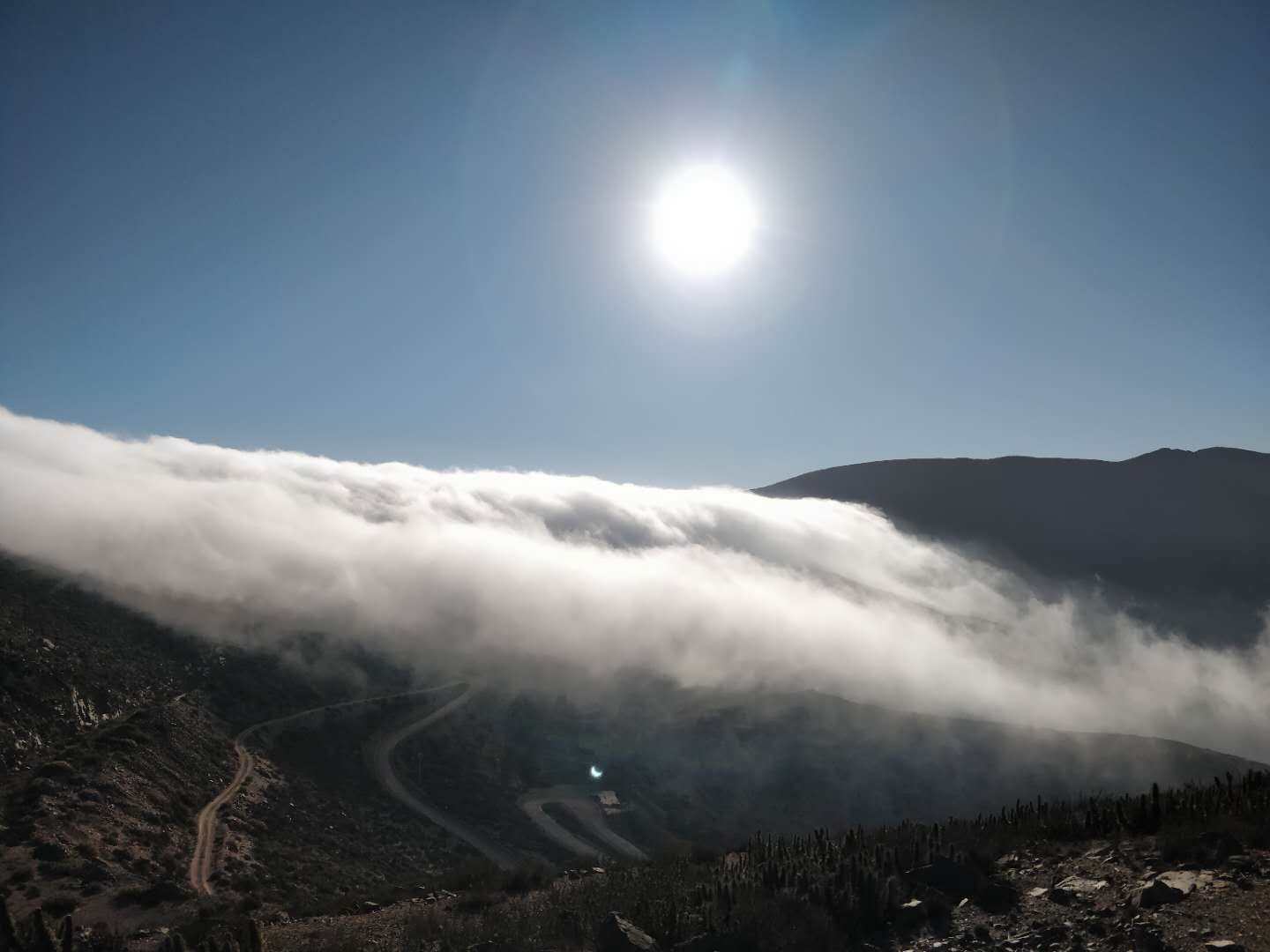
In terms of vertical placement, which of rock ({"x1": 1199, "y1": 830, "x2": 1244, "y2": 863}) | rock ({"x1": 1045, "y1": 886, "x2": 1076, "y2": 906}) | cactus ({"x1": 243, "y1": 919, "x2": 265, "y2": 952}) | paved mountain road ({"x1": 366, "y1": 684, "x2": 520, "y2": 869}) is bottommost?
paved mountain road ({"x1": 366, "y1": 684, "x2": 520, "y2": 869})

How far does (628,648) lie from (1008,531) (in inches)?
5462

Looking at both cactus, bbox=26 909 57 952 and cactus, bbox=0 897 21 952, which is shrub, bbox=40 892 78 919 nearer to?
cactus, bbox=26 909 57 952

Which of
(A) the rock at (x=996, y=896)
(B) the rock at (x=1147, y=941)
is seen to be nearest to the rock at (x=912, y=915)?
(A) the rock at (x=996, y=896)

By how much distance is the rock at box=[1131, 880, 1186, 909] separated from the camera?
10.2m

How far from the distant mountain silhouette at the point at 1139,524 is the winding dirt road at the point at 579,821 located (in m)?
162

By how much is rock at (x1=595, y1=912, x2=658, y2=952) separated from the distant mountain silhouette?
19004 cm

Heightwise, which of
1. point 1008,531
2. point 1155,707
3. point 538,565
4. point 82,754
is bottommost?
point 1155,707

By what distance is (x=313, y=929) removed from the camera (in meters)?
16.6

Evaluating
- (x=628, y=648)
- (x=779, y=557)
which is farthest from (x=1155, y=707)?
(x=628, y=648)

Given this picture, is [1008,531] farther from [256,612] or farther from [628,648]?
[256,612]

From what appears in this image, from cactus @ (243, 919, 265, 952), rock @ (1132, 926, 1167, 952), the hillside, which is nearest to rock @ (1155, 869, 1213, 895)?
rock @ (1132, 926, 1167, 952)

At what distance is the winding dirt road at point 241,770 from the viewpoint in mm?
26250

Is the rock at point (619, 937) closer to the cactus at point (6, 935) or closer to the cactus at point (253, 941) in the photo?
the cactus at point (253, 941)

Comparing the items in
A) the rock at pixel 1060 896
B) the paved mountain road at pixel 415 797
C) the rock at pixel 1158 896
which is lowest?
the paved mountain road at pixel 415 797
